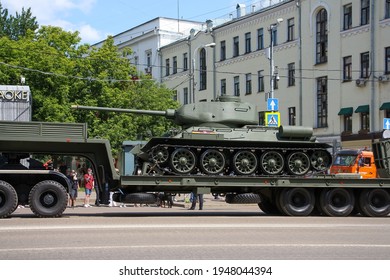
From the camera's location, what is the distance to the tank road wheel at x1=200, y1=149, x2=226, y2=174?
61.6 ft

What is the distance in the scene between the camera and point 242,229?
14.7m

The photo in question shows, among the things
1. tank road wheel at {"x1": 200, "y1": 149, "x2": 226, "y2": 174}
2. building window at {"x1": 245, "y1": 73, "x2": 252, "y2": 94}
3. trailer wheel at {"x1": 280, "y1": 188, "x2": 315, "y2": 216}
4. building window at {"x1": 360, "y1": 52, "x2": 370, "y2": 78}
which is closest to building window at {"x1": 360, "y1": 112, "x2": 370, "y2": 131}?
building window at {"x1": 360, "y1": 52, "x2": 370, "y2": 78}

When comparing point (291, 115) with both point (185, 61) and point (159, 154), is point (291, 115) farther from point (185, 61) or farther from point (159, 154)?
point (159, 154)

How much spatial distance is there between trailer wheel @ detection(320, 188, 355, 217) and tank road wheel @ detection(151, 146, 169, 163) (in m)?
4.77

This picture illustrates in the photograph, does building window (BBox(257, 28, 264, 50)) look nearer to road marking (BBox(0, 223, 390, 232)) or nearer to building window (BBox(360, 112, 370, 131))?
building window (BBox(360, 112, 370, 131))

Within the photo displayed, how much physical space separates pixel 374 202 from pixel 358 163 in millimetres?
11336

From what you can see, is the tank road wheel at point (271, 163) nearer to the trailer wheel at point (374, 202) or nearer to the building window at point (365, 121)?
the trailer wheel at point (374, 202)

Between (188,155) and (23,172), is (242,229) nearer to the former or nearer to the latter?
(188,155)

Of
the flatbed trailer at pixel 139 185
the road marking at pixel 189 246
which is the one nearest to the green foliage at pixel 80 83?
the flatbed trailer at pixel 139 185

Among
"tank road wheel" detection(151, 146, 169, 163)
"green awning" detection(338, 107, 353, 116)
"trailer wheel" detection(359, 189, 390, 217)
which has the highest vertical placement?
"green awning" detection(338, 107, 353, 116)

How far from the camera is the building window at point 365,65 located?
4017 centimetres

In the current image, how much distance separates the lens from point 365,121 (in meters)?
40.5

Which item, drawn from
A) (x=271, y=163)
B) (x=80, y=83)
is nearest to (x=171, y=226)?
(x=271, y=163)

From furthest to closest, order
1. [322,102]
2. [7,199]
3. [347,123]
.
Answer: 1. [322,102]
2. [347,123]
3. [7,199]
